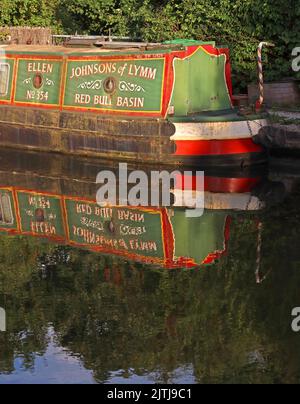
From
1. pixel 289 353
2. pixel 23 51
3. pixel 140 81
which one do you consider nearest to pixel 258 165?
pixel 140 81

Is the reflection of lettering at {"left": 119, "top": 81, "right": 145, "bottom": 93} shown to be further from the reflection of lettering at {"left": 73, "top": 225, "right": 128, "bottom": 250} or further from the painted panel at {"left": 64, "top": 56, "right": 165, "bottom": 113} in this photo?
the reflection of lettering at {"left": 73, "top": 225, "right": 128, "bottom": 250}

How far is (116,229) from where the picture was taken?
14.6 metres

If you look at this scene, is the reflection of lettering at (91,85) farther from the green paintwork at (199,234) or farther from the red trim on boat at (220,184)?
the green paintwork at (199,234)

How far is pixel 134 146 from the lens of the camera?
1834 cm

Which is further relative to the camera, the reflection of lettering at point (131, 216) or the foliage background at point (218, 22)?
the foliage background at point (218, 22)

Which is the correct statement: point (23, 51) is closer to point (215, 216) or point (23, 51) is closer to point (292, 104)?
point (292, 104)

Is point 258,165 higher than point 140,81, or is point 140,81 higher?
point 140,81

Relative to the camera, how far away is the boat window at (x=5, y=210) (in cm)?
1534

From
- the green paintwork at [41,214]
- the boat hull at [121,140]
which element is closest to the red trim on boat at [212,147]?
the boat hull at [121,140]

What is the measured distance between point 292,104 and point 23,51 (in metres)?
5.60

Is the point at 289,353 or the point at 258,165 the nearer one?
the point at 289,353

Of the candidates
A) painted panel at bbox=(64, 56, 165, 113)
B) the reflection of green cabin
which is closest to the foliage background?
painted panel at bbox=(64, 56, 165, 113)

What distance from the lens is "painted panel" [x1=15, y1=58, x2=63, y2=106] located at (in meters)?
20.0
